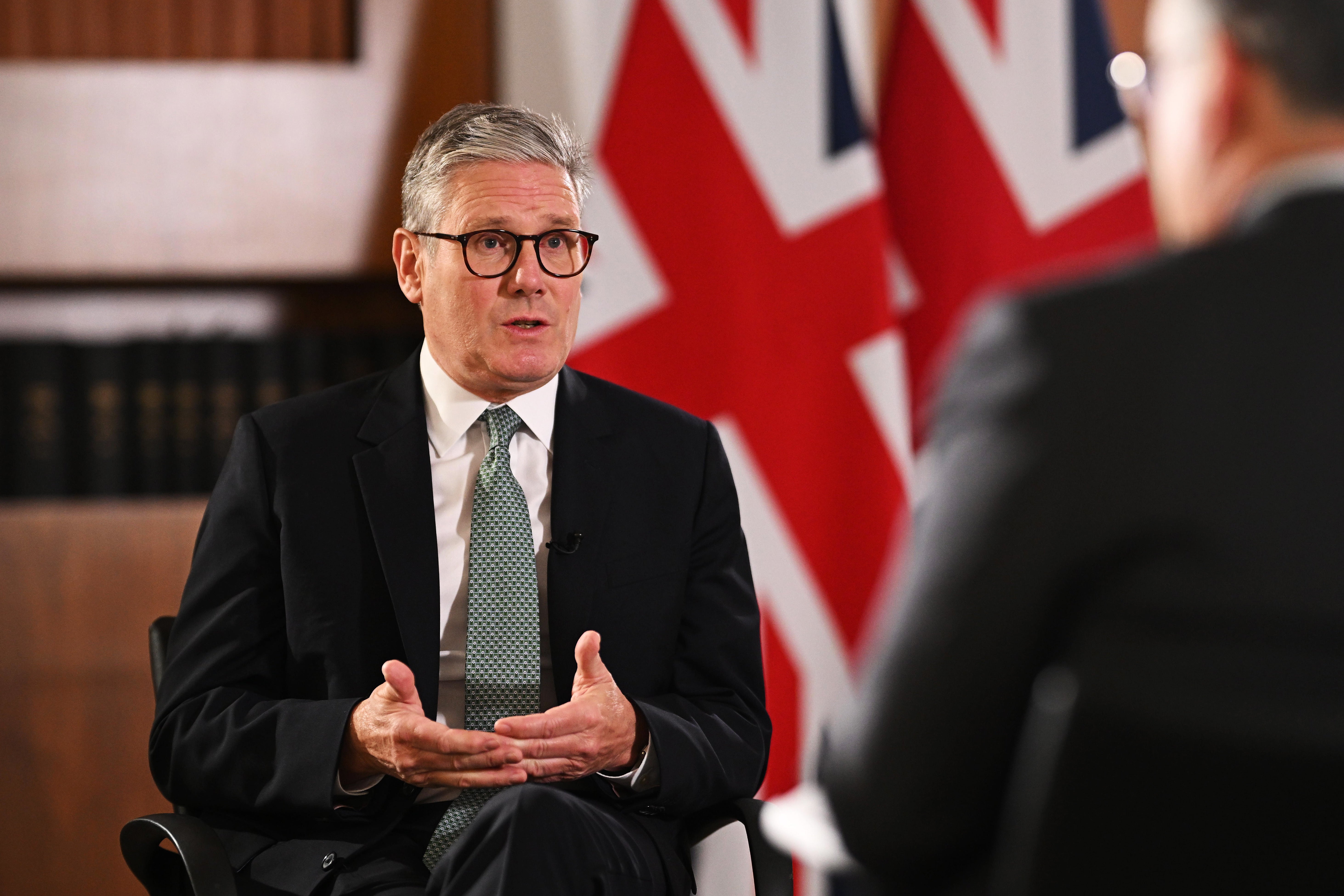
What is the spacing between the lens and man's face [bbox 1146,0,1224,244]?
0.83 meters

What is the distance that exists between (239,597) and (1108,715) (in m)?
1.26

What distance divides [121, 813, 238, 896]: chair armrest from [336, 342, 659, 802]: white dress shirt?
0.20 metres

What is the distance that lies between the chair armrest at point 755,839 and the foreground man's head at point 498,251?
65cm

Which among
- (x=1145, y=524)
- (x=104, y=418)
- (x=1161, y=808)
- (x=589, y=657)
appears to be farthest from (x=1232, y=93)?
(x=104, y=418)

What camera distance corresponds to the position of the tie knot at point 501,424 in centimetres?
183

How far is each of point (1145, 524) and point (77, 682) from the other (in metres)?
2.38

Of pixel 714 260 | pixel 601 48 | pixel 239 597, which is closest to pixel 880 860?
pixel 239 597

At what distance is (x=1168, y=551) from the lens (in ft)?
2.41

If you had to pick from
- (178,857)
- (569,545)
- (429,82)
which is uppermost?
(429,82)

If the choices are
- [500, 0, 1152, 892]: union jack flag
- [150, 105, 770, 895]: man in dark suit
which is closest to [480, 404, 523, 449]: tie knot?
[150, 105, 770, 895]: man in dark suit

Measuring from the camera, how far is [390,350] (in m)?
2.73

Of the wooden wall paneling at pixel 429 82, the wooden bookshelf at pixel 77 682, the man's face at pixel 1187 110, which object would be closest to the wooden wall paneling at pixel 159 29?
the wooden wall paneling at pixel 429 82

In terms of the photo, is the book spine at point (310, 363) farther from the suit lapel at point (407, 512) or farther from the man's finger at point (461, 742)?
the man's finger at point (461, 742)

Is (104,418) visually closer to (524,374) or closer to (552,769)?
(524,374)
